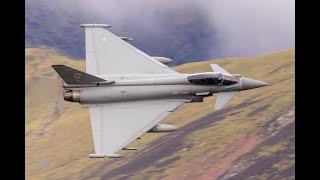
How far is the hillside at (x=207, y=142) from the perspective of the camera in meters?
135

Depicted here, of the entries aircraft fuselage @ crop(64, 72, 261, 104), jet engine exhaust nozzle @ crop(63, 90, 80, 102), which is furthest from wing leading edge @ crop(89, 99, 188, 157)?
jet engine exhaust nozzle @ crop(63, 90, 80, 102)

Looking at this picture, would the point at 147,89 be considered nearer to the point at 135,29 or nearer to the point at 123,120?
the point at 123,120

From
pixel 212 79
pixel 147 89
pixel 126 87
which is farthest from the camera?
pixel 147 89

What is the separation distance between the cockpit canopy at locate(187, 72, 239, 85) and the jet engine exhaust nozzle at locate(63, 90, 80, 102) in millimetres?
5163

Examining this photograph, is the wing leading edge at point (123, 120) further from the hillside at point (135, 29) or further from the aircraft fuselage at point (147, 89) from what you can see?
the hillside at point (135, 29)

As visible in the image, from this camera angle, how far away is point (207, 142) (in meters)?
143

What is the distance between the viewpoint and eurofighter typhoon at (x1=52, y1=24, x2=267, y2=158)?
1227 inches

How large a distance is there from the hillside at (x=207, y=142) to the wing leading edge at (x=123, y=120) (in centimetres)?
9145

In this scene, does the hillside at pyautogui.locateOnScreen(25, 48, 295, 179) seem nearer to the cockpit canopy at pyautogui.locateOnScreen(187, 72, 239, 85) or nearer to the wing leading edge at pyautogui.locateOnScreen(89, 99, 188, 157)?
the wing leading edge at pyautogui.locateOnScreen(89, 99, 188, 157)

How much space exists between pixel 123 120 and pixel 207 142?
110m

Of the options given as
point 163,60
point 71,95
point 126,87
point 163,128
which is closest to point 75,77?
point 71,95

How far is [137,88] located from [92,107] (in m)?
2.32
